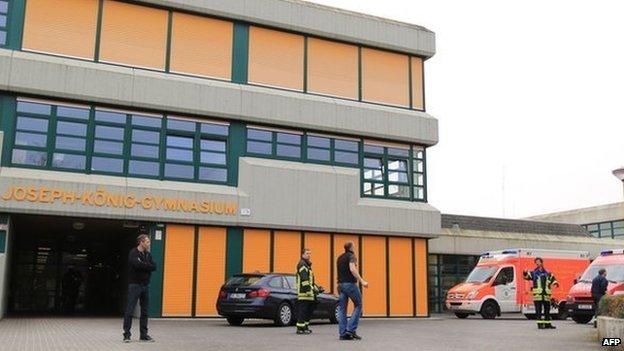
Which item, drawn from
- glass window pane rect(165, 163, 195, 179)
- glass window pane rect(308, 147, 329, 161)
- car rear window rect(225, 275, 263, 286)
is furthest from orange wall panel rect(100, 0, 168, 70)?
car rear window rect(225, 275, 263, 286)

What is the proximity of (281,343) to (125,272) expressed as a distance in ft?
44.3

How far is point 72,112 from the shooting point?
20.6 metres

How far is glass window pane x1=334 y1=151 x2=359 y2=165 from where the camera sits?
80.5 feet

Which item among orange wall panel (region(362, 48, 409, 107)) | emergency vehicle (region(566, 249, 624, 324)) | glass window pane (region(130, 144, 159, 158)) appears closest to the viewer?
emergency vehicle (region(566, 249, 624, 324))

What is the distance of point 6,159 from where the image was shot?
19500 millimetres

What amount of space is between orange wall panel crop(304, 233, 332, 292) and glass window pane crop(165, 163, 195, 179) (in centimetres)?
448

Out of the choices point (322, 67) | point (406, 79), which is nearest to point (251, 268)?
point (322, 67)

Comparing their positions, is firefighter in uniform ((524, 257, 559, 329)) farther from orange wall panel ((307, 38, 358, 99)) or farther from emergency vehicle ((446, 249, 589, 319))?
orange wall panel ((307, 38, 358, 99))

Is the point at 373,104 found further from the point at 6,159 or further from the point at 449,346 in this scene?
the point at 449,346

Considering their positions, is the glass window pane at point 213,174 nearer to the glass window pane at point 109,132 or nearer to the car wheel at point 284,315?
the glass window pane at point 109,132

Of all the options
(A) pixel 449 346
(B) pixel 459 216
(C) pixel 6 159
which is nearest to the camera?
(A) pixel 449 346

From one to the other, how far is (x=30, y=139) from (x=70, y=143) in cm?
109

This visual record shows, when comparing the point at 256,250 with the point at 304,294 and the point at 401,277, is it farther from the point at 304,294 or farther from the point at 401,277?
the point at 304,294

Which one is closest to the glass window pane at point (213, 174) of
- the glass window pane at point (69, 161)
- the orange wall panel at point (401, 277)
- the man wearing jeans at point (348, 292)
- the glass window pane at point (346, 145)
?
the glass window pane at point (69, 161)
